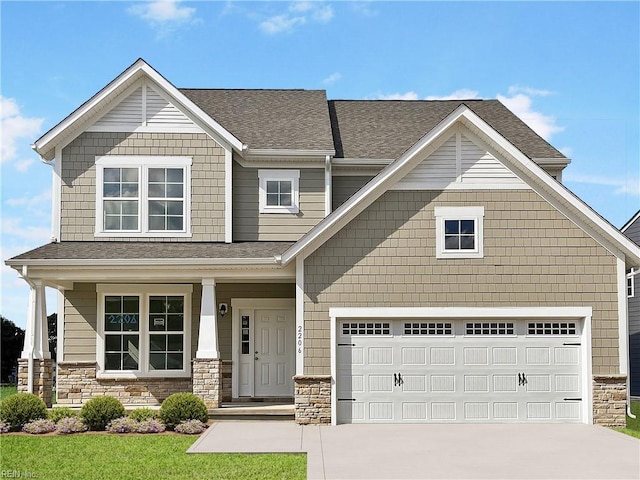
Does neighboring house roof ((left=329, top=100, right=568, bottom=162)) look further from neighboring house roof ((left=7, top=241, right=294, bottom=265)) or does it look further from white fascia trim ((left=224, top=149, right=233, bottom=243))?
neighboring house roof ((left=7, top=241, right=294, bottom=265))

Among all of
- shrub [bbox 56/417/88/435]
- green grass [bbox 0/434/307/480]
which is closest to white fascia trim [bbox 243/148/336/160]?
shrub [bbox 56/417/88/435]

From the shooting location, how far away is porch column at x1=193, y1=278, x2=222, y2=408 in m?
17.0

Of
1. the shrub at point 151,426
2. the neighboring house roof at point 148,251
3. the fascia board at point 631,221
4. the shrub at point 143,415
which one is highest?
the fascia board at point 631,221

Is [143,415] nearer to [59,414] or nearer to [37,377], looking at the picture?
→ [59,414]

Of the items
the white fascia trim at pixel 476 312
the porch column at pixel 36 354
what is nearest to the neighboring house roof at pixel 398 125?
the white fascia trim at pixel 476 312

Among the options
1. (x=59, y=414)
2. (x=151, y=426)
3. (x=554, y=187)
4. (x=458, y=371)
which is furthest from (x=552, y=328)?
(x=59, y=414)

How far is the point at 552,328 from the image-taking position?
16.8 m

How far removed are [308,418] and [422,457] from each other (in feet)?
13.4

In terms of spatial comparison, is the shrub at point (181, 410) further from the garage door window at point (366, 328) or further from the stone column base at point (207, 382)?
the garage door window at point (366, 328)

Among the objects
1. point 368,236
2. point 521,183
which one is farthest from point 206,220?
point 521,183

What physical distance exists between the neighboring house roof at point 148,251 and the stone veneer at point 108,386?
2863 mm

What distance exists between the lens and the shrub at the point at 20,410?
15633 mm

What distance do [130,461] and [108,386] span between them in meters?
7.31

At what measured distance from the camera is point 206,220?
1931 cm
